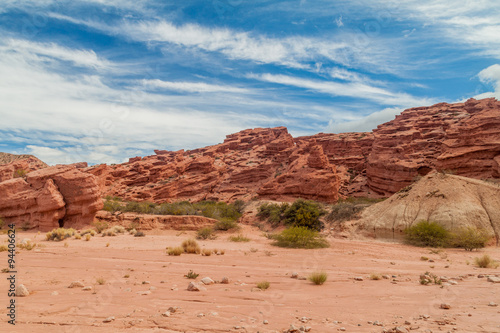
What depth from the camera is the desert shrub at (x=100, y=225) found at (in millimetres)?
18716

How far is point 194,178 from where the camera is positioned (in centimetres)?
5072

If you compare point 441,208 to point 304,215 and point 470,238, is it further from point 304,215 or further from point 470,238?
point 304,215

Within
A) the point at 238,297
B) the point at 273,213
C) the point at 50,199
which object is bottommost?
the point at 273,213

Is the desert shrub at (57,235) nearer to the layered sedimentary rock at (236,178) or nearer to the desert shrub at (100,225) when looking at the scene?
the desert shrub at (100,225)

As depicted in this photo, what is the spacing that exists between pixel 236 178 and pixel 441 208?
1430 inches

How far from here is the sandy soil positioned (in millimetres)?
4363

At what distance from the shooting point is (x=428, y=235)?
15.7m

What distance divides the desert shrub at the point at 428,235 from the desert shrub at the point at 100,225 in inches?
734

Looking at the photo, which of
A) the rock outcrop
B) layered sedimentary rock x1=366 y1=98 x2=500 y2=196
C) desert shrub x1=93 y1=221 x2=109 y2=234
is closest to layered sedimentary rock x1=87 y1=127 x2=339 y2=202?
layered sedimentary rock x1=366 y1=98 x2=500 y2=196

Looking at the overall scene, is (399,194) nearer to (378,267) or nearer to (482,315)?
(378,267)

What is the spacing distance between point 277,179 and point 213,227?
19809 mm

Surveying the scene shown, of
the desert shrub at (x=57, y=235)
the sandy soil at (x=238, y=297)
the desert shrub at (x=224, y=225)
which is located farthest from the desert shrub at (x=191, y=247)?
the desert shrub at (x=224, y=225)

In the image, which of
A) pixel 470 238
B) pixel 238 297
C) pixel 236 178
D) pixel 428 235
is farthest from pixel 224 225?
pixel 236 178

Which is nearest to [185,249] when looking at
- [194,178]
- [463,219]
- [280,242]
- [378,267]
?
[280,242]
